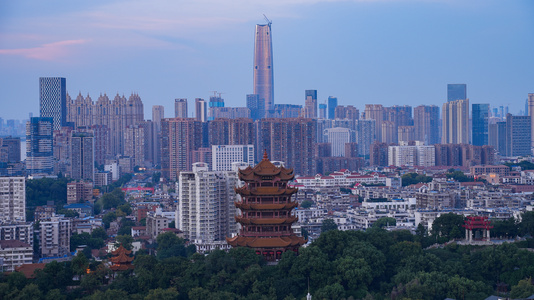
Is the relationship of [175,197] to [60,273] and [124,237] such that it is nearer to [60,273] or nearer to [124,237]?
[124,237]

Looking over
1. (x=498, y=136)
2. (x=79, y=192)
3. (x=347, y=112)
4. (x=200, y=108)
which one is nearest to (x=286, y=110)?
(x=347, y=112)

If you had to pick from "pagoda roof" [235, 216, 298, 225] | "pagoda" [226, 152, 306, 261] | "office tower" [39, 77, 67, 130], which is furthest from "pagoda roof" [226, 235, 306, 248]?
"office tower" [39, 77, 67, 130]

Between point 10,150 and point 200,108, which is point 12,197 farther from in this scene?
point 200,108

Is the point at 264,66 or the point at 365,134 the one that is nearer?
the point at 365,134

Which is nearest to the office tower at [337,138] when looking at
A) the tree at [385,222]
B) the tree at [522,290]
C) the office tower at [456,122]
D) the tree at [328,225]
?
the office tower at [456,122]

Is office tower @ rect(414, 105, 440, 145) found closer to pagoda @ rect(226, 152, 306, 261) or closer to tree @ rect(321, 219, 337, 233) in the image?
tree @ rect(321, 219, 337, 233)
